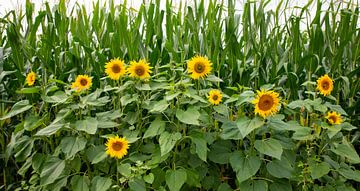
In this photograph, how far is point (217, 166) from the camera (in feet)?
7.13

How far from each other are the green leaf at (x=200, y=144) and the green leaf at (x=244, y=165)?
118mm

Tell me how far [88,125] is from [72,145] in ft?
0.37

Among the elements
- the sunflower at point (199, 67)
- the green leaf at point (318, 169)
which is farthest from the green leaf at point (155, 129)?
the green leaf at point (318, 169)

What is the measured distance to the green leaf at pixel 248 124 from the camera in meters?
1.81

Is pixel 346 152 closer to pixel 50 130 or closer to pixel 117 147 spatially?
pixel 117 147

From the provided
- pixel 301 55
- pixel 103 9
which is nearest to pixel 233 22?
pixel 301 55

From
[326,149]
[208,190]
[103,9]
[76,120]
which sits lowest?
[208,190]

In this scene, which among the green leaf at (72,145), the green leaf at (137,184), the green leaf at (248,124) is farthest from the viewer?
the green leaf at (72,145)

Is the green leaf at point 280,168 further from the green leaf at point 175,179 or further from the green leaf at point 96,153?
the green leaf at point 96,153

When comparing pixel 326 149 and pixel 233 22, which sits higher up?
pixel 233 22

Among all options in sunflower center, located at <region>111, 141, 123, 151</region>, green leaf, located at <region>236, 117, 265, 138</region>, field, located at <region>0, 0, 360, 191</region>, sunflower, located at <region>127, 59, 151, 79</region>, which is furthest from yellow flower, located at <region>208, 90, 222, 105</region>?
sunflower center, located at <region>111, 141, 123, 151</region>

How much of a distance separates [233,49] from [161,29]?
39 cm

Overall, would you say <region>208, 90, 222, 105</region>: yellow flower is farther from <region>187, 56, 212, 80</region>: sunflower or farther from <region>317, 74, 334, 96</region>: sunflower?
<region>317, 74, 334, 96</region>: sunflower

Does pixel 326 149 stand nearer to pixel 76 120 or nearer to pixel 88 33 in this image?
pixel 76 120
